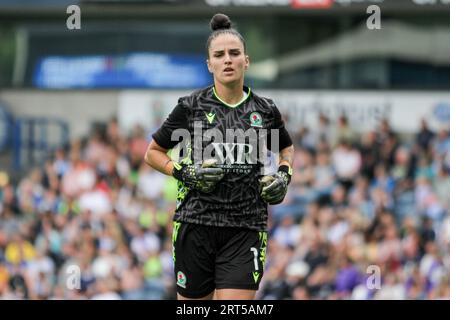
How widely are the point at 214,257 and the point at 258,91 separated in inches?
491

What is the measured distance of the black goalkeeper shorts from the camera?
661 centimetres

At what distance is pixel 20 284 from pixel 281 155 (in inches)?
382

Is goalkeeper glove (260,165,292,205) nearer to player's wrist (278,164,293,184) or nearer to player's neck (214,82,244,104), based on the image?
player's wrist (278,164,293,184)

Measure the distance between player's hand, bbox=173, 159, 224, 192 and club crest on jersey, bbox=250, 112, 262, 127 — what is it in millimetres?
354

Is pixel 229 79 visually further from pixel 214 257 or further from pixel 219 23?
pixel 214 257

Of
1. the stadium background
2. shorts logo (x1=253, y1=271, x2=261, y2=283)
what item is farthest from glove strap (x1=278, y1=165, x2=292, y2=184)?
the stadium background

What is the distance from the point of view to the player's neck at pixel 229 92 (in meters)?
6.65

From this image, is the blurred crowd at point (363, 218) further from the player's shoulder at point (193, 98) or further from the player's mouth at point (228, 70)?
the player's mouth at point (228, 70)

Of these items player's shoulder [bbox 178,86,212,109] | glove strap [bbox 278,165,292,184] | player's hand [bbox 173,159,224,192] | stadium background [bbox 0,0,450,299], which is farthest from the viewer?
stadium background [bbox 0,0,450,299]

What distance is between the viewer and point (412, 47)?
18844 millimetres

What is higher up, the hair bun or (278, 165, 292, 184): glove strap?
the hair bun

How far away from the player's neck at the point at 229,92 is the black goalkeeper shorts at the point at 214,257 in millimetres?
790

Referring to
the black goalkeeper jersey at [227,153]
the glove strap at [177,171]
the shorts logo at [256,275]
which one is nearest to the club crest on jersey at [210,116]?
the black goalkeeper jersey at [227,153]

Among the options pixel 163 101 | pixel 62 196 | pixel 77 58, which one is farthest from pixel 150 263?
pixel 77 58
